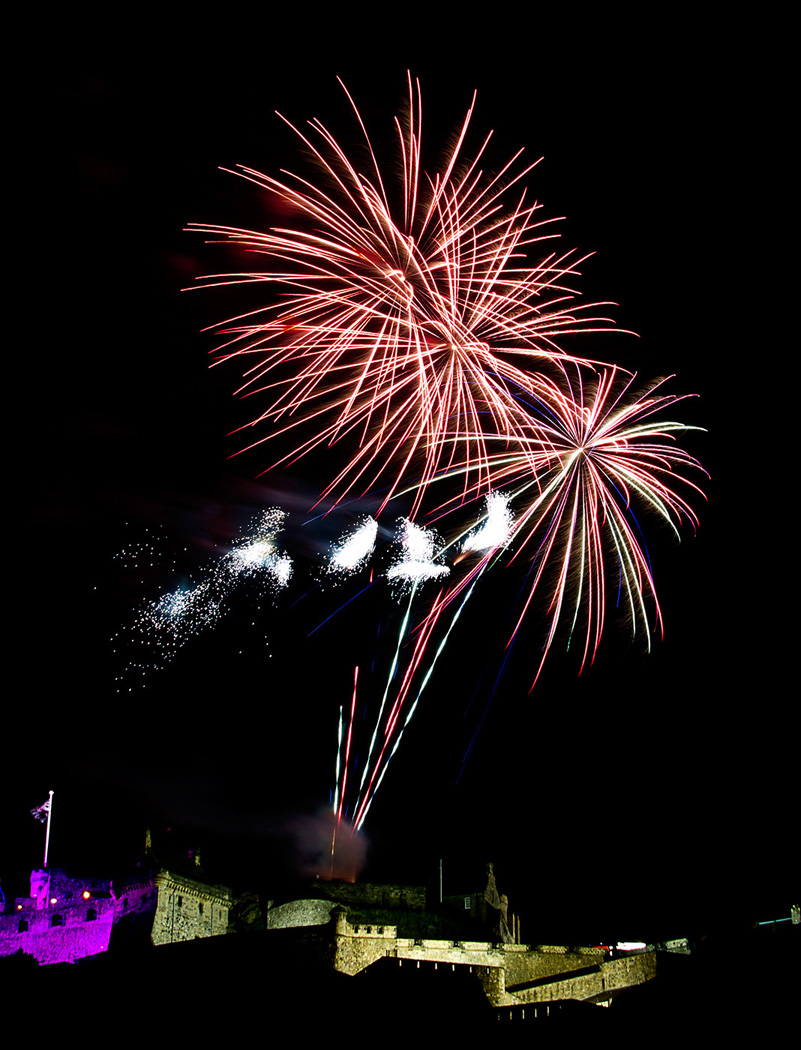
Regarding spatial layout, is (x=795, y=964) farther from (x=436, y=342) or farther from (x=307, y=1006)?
(x=436, y=342)

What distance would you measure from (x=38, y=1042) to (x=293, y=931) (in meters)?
13.1

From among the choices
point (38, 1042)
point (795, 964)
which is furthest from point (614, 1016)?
point (38, 1042)

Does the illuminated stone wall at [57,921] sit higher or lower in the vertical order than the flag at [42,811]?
lower

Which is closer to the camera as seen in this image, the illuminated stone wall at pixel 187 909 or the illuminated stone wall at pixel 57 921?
the illuminated stone wall at pixel 57 921

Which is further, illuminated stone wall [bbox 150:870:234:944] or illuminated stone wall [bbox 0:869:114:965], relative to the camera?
illuminated stone wall [bbox 150:870:234:944]

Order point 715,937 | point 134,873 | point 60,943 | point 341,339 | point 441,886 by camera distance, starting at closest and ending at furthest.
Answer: point 341,339 → point 715,937 → point 60,943 → point 134,873 → point 441,886

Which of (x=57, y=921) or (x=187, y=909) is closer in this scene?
(x=57, y=921)

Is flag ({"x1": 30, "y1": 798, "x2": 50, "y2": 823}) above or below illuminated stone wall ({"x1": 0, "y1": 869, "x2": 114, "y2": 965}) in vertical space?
above

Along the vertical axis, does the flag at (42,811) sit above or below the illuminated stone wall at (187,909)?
above

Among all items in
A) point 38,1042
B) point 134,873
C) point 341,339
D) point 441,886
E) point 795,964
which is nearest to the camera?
point 38,1042

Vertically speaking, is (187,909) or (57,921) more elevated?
(187,909)

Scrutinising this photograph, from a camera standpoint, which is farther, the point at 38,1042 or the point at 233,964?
the point at 233,964

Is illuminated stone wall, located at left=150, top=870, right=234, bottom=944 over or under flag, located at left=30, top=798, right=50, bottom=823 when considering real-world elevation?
under

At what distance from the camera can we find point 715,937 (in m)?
23.3
